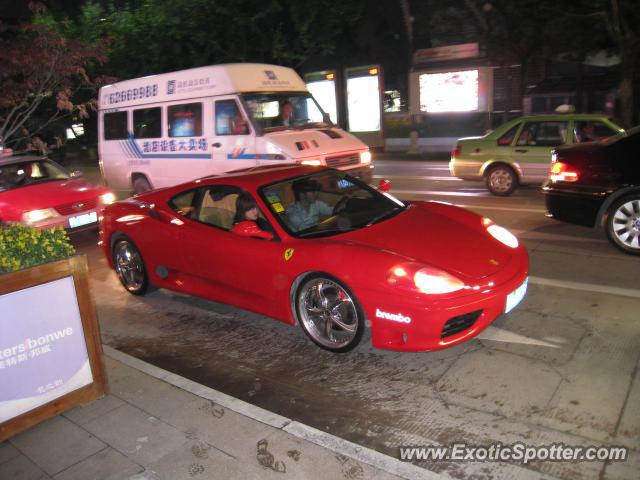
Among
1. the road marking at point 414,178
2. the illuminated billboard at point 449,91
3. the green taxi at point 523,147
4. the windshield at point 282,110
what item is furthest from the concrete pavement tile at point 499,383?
the illuminated billboard at point 449,91

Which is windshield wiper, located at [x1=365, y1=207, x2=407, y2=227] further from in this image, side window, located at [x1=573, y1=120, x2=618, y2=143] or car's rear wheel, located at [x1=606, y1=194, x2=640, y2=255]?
side window, located at [x1=573, y1=120, x2=618, y2=143]

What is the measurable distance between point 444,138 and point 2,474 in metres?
21.2

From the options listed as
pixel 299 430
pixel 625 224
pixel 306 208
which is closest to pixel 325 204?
pixel 306 208

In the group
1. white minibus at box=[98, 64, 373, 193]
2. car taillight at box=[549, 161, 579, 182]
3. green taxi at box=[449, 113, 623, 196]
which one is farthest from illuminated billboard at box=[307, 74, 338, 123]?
car taillight at box=[549, 161, 579, 182]

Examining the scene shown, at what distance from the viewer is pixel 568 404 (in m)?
3.51

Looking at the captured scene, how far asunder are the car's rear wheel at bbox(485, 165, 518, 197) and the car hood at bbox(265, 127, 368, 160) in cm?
280

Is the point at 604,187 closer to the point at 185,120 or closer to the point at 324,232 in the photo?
the point at 324,232

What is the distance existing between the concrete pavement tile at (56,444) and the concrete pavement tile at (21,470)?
3cm

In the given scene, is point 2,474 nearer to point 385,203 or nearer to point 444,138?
point 385,203

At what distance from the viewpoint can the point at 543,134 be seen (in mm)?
10320

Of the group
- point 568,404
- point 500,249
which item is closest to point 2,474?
point 568,404

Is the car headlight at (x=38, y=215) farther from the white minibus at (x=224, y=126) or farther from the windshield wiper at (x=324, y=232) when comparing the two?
the windshield wiper at (x=324, y=232)

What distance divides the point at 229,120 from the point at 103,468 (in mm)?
7204

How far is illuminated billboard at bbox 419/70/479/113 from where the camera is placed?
21.5 meters
